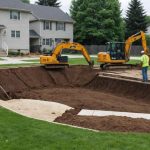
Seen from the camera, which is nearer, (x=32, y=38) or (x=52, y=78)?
(x=52, y=78)

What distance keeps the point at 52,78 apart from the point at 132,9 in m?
48.3

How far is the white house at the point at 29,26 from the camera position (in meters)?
57.6

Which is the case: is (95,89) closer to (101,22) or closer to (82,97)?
(82,97)

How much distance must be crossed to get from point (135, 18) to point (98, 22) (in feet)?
22.7

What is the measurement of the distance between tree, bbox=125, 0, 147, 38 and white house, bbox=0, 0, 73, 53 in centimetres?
1071

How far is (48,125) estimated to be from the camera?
11188 millimetres

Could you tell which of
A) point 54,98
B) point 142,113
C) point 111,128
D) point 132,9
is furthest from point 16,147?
point 132,9

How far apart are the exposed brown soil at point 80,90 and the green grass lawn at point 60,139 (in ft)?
7.30

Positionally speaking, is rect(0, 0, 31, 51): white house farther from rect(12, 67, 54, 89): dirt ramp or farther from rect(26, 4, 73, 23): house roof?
rect(12, 67, 54, 89): dirt ramp

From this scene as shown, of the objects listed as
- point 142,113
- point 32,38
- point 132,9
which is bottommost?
point 142,113

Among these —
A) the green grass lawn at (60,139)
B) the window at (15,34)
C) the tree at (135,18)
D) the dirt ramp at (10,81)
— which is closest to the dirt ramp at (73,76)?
the dirt ramp at (10,81)

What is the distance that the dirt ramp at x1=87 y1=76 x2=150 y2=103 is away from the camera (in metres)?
23.0

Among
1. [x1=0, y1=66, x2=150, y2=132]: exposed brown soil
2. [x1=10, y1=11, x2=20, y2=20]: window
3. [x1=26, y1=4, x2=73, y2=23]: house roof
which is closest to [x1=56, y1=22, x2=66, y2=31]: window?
[x1=26, y1=4, x2=73, y2=23]: house roof

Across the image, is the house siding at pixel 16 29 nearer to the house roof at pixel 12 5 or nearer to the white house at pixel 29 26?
the white house at pixel 29 26
